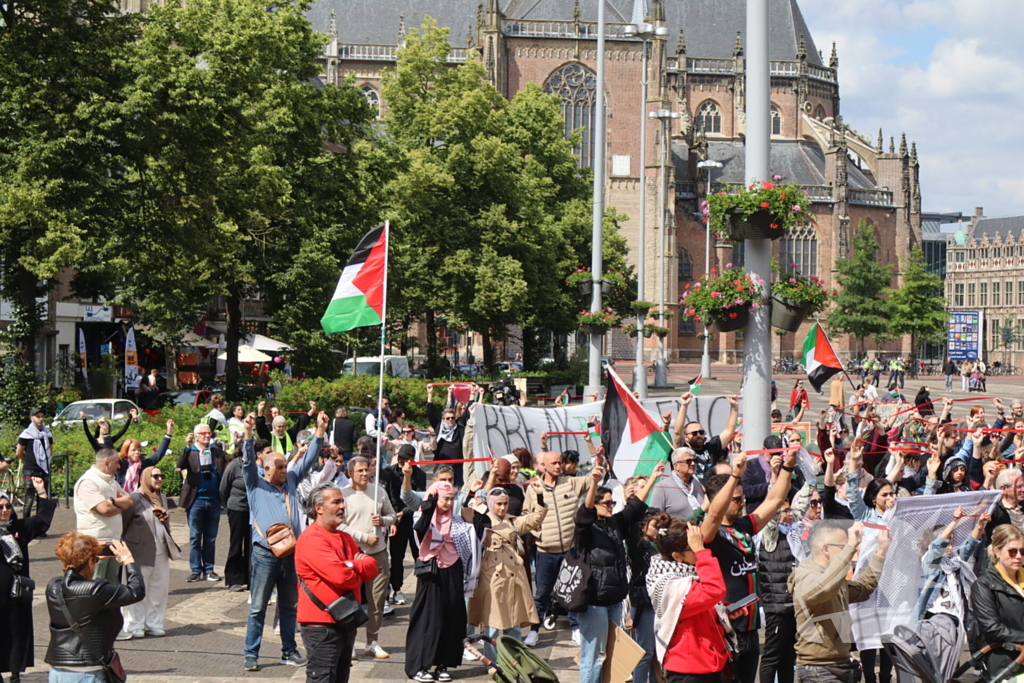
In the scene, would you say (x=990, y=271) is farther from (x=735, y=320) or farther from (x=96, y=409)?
(x=735, y=320)

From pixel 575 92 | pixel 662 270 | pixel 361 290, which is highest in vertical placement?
pixel 575 92

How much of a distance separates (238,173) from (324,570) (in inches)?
801

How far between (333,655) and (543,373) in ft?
114

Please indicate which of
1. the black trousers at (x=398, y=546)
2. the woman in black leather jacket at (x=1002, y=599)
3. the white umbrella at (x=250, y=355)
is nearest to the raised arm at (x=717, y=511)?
the woman in black leather jacket at (x=1002, y=599)

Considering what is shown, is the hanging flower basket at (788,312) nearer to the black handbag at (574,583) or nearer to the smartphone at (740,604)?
the black handbag at (574,583)

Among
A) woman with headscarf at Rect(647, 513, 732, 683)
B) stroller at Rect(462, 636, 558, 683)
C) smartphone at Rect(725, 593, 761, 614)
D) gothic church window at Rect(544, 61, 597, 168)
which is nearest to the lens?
woman with headscarf at Rect(647, 513, 732, 683)

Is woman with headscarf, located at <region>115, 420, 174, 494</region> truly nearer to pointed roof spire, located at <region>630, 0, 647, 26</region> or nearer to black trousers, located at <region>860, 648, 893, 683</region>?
black trousers, located at <region>860, 648, 893, 683</region>

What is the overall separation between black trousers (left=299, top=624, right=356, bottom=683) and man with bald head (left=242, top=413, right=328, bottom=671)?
6.57 feet

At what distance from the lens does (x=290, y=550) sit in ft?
29.7

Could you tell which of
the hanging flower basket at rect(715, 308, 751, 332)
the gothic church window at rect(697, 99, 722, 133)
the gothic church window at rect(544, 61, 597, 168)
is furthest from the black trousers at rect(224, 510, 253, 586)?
the gothic church window at rect(697, 99, 722, 133)

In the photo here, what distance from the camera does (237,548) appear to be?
482 inches

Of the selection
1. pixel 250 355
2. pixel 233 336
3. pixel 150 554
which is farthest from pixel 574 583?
pixel 250 355

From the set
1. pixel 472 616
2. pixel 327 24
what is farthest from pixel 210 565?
pixel 327 24

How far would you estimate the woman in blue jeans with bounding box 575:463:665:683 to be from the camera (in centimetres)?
809
